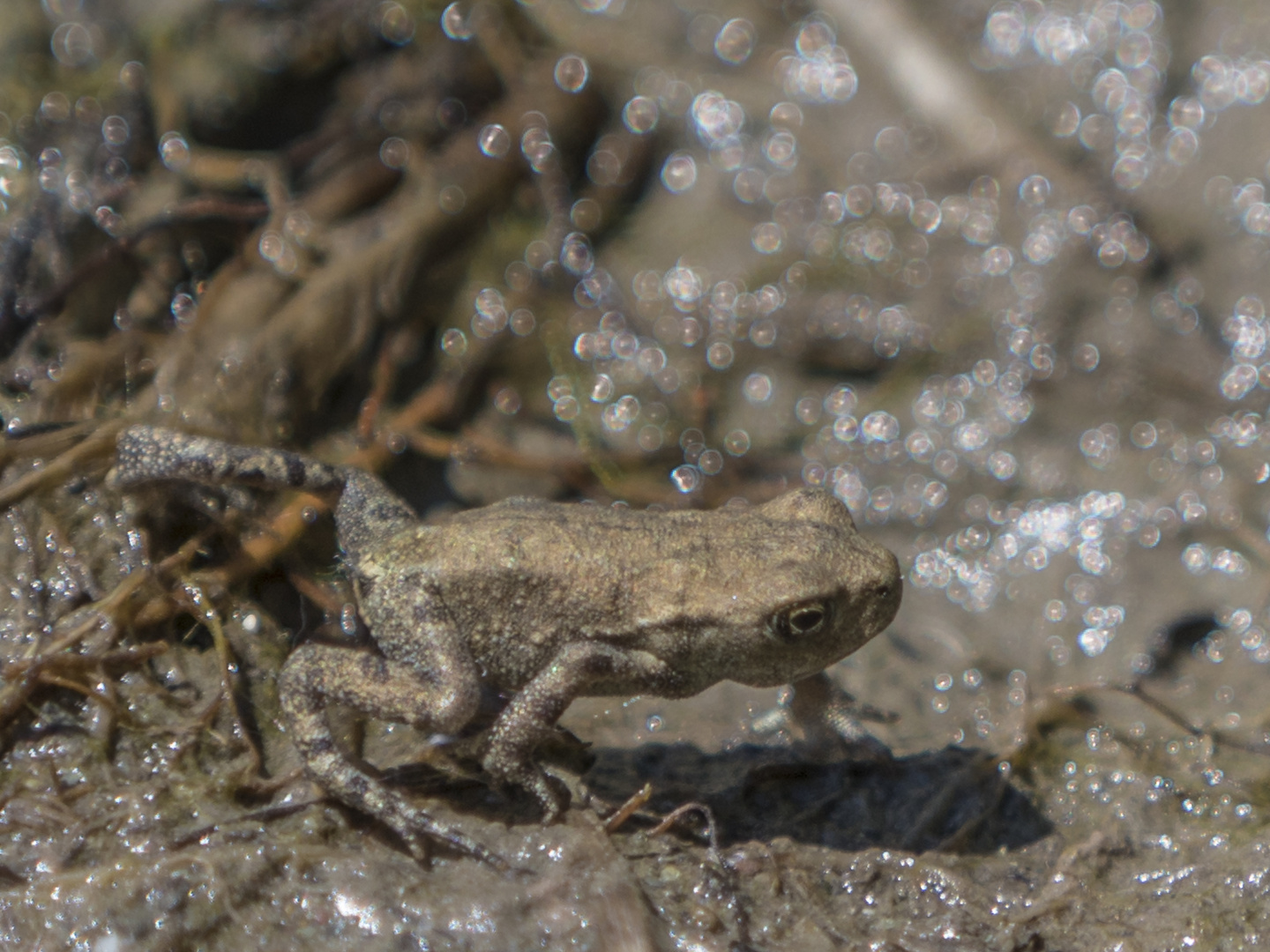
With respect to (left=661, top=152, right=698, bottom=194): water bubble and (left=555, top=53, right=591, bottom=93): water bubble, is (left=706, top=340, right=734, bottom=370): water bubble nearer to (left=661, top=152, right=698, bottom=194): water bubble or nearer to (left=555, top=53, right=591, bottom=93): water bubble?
(left=661, top=152, right=698, bottom=194): water bubble

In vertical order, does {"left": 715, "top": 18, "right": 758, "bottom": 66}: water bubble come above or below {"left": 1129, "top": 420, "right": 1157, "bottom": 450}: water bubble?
above

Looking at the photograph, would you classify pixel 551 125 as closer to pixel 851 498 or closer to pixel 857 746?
pixel 851 498

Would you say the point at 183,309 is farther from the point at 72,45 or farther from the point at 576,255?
the point at 72,45

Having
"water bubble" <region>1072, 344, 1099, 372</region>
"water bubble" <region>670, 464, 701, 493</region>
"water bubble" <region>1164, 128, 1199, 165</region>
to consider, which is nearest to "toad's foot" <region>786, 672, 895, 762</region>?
"water bubble" <region>670, 464, 701, 493</region>

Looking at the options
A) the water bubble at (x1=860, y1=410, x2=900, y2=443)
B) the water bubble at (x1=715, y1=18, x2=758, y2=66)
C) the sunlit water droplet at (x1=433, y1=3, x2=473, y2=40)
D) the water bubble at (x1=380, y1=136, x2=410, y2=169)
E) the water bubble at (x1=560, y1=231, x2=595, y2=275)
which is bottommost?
the water bubble at (x1=380, y1=136, x2=410, y2=169)

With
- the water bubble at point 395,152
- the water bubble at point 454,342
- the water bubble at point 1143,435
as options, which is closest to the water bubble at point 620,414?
the water bubble at point 454,342

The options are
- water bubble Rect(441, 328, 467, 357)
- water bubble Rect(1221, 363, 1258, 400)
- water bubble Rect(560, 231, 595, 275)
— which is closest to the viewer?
water bubble Rect(1221, 363, 1258, 400)

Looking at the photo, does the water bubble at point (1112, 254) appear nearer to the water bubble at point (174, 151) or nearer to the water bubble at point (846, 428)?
the water bubble at point (846, 428)
